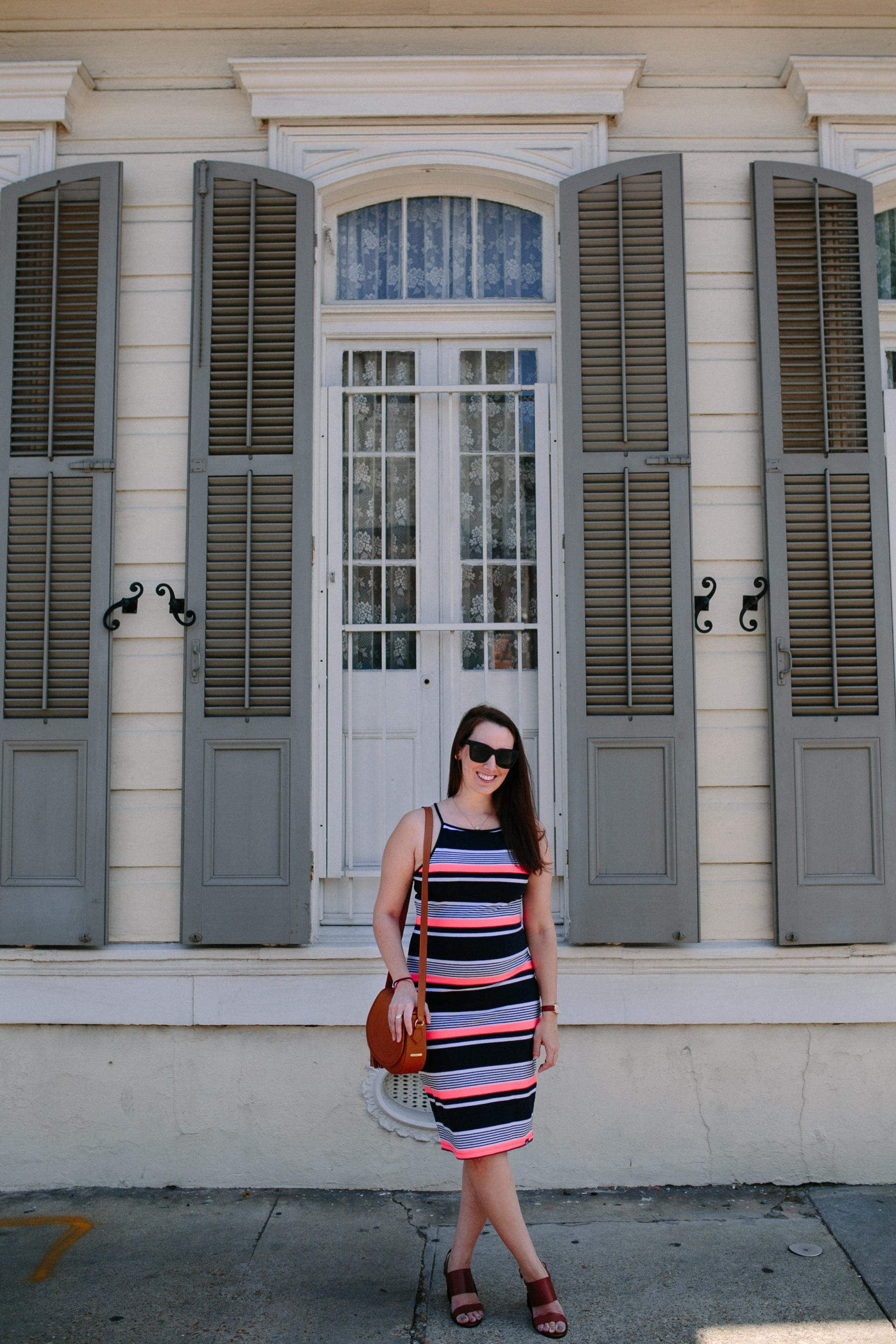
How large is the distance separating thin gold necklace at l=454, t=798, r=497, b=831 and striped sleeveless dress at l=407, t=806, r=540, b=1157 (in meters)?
0.04

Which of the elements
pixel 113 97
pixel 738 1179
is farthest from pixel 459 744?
pixel 113 97

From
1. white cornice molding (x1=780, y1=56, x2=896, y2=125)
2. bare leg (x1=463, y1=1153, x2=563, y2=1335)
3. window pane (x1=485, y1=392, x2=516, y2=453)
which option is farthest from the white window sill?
white cornice molding (x1=780, y1=56, x2=896, y2=125)

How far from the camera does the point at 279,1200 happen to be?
377 cm

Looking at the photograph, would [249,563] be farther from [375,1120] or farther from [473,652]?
[375,1120]

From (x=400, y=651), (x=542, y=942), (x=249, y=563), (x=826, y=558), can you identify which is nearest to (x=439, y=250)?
(x=249, y=563)

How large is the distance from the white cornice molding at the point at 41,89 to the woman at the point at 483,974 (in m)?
3.07

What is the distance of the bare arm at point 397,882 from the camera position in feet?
9.21

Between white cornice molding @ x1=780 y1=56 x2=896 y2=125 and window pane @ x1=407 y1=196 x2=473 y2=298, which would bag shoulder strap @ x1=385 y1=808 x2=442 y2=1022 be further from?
white cornice molding @ x1=780 y1=56 x2=896 y2=125

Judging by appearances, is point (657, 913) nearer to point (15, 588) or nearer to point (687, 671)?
point (687, 671)

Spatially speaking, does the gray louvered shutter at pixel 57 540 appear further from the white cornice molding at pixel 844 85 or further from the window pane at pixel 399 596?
the white cornice molding at pixel 844 85

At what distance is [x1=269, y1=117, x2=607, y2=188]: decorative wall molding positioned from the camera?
415 cm

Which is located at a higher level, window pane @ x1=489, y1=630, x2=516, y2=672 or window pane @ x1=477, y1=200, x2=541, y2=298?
window pane @ x1=477, y1=200, x2=541, y2=298

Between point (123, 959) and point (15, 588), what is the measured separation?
1.46m

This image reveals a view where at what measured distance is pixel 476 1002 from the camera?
9.21ft
